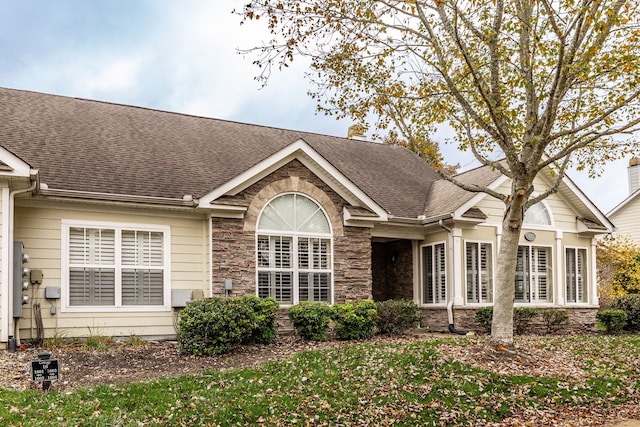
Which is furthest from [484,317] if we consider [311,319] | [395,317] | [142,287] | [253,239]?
[142,287]

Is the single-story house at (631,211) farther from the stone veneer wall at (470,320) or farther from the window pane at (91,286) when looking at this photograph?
the window pane at (91,286)

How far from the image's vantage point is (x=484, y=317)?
16141mm

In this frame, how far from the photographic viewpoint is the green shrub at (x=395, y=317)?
1421 centimetres

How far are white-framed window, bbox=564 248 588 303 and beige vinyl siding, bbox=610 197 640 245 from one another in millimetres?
11087

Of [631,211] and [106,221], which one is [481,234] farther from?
[631,211]

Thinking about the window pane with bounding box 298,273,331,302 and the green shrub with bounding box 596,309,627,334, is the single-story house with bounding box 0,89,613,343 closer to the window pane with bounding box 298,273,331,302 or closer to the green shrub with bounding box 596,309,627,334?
the window pane with bounding box 298,273,331,302

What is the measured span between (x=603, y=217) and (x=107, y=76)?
14.4m

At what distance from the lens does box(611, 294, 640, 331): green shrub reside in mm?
18219

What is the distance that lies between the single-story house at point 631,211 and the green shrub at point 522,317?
1451cm

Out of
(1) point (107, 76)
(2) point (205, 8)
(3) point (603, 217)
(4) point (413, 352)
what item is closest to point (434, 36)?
(2) point (205, 8)

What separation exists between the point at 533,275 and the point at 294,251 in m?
7.42

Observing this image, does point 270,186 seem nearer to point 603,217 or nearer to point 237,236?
point 237,236

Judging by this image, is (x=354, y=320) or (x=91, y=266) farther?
(x=354, y=320)

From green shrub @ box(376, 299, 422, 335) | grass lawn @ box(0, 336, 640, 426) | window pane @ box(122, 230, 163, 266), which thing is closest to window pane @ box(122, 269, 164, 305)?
window pane @ box(122, 230, 163, 266)
